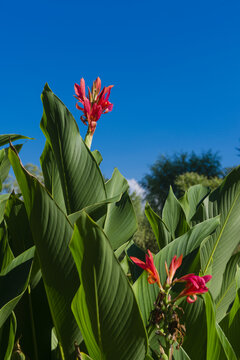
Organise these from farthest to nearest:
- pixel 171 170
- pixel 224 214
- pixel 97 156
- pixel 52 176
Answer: pixel 171 170
pixel 97 156
pixel 224 214
pixel 52 176

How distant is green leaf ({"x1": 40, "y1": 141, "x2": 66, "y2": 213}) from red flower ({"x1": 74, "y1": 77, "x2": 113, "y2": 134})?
176 mm

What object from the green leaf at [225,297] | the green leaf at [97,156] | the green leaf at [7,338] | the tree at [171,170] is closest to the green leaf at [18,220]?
the green leaf at [7,338]

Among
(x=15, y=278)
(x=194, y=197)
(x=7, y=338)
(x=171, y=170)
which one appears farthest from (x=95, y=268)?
(x=171, y=170)

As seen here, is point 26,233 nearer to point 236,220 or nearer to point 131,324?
point 131,324

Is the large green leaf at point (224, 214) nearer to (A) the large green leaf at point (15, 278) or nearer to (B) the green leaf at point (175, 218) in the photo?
(B) the green leaf at point (175, 218)

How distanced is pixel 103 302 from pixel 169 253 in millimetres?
332

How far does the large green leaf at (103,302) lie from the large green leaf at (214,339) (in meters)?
0.25

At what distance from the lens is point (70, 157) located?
1231 mm

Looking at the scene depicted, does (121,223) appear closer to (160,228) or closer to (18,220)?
(160,228)

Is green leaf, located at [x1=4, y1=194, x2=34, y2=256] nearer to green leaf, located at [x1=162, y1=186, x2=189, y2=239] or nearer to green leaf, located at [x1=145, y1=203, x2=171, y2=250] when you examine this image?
green leaf, located at [x1=145, y1=203, x2=171, y2=250]

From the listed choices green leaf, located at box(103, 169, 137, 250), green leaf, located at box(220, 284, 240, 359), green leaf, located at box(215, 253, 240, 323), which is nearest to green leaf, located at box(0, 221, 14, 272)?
green leaf, located at box(103, 169, 137, 250)

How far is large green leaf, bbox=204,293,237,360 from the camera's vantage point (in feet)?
3.42

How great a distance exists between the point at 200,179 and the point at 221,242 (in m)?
24.4

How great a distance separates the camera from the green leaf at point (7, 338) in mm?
1021
